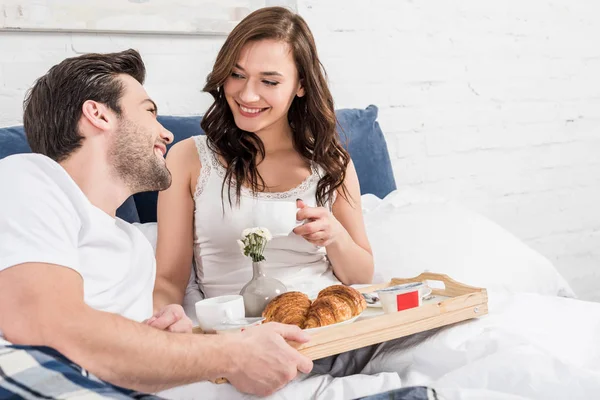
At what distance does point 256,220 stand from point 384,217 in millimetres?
703

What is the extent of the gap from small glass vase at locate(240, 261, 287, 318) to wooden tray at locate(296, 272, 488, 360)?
0.60ft

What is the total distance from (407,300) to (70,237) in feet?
2.18

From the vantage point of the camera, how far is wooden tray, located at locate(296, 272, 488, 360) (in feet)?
4.28

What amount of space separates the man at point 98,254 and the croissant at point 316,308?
0.36 feet

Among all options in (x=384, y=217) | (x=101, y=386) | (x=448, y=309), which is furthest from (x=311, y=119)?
(x=101, y=386)

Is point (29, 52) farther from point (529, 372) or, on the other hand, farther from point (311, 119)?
point (529, 372)

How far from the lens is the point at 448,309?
1.47 m

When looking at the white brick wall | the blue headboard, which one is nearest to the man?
the blue headboard

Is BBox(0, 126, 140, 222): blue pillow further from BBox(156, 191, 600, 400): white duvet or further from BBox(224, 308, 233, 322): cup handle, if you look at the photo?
BBox(156, 191, 600, 400): white duvet

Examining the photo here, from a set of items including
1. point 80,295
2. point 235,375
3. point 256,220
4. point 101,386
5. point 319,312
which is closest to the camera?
point 101,386

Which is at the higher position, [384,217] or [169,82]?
[169,82]

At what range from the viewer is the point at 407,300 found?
1.47m

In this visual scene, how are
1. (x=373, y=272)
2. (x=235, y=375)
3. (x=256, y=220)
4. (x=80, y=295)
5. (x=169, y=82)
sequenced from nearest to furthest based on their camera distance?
(x=80, y=295)
(x=235, y=375)
(x=256, y=220)
(x=373, y=272)
(x=169, y=82)

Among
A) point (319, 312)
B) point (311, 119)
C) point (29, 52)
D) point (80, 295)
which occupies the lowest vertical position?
point (319, 312)
